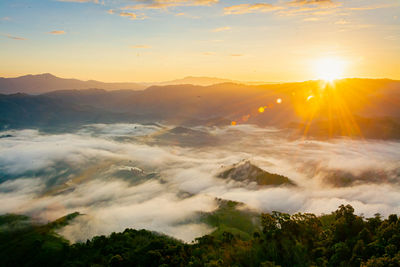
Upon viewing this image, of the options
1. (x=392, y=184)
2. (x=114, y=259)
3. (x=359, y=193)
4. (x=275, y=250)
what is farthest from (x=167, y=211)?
(x=392, y=184)

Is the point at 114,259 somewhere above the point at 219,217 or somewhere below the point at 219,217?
above

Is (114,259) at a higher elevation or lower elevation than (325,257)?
lower

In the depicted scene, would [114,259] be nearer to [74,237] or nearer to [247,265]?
[247,265]

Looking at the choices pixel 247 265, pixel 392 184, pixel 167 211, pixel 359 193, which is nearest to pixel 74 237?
pixel 167 211

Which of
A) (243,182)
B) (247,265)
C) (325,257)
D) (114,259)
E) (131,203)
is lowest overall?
(131,203)

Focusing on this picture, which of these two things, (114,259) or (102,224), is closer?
(114,259)

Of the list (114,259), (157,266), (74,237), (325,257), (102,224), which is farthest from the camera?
(102,224)

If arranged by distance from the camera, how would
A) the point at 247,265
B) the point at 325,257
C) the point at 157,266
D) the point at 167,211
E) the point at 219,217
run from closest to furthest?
the point at 325,257, the point at 247,265, the point at 157,266, the point at 219,217, the point at 167,211

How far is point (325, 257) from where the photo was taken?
43625mm

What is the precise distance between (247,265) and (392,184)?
617ft

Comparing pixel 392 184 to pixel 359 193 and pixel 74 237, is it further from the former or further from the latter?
pixel 74 237

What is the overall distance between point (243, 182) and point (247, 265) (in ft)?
492

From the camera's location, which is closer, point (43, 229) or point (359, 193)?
point (43, 229)

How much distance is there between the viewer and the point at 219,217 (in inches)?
5669
